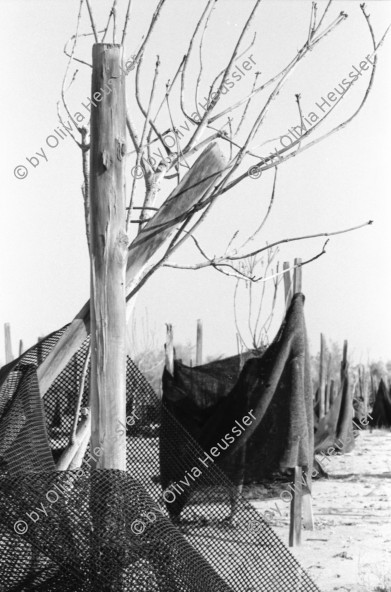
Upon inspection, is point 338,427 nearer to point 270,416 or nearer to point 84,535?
point 270,416

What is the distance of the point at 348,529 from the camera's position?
709 cm

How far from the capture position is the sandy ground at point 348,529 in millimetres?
5395

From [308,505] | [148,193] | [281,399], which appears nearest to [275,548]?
[148,193]

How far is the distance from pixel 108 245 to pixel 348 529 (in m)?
4.86

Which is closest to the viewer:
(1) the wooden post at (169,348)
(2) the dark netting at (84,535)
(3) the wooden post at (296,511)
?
(2) the dark netting at (84,535)

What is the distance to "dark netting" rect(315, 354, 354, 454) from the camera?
12273mm

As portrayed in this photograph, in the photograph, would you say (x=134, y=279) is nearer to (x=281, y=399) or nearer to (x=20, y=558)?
(x=20, y=558)

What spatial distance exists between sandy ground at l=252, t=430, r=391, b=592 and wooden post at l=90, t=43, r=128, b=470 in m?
2.70

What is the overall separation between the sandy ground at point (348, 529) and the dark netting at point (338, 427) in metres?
0.44

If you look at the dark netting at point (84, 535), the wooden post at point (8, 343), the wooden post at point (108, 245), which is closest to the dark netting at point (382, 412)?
the wooden post at point (8, 343)

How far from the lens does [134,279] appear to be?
332 centimetres

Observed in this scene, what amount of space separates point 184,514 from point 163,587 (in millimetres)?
1047

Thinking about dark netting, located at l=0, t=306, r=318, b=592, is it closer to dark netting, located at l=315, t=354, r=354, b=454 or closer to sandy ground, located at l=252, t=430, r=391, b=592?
sandy ground, located at l=252, t=430, r=391, b=592

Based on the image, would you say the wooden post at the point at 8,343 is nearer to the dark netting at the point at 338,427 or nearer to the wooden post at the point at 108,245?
the dark netting at the point at 338,427
